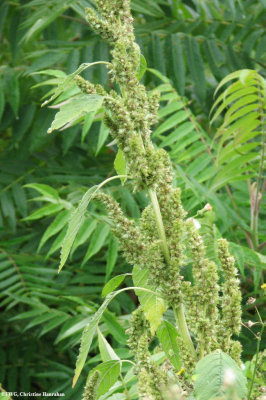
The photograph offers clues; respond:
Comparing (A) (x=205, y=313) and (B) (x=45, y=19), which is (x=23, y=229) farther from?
(A) (x=205, y=313)

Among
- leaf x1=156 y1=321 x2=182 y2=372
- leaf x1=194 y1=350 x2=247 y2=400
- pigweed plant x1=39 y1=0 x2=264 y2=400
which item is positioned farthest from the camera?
leaf x1=156 y1=321 x2=182 y2=372

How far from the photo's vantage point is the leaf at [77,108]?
0.96 meters

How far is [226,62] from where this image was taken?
9.98 ft

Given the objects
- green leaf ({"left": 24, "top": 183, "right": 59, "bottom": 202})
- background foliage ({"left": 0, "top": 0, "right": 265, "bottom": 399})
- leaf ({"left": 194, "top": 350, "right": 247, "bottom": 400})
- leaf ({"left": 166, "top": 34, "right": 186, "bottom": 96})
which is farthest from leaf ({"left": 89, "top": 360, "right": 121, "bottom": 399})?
leaf ({"left": 166, "top": 34, "right": 186, "bottom": 96})

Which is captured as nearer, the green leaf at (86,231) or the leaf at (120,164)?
the leaf at (120,164)

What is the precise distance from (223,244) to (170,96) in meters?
1.54

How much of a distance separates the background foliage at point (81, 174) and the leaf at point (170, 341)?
735mm

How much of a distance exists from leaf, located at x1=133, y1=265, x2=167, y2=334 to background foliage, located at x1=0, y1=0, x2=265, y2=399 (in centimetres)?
74

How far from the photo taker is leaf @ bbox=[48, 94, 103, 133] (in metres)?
0.96

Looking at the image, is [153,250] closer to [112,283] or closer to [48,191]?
[112,283]

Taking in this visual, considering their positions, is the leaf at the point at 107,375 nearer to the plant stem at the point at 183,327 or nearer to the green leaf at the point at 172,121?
the plant stem at the point at 183,327

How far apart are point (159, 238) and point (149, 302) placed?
0.13m

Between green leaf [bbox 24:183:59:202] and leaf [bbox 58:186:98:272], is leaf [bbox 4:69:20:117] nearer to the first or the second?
green leaf [bbox 24:183:59:202]

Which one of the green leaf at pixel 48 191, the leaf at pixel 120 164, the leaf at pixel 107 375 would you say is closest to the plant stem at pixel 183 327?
the leaf at pixel 107 375
